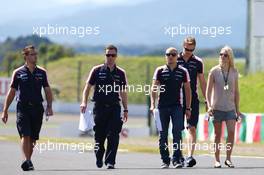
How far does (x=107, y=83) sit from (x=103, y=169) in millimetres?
1301

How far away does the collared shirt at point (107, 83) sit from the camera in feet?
52.6

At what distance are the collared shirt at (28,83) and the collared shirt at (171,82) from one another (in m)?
1.81

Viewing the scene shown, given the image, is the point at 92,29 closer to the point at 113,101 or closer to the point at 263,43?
the point at 113,101

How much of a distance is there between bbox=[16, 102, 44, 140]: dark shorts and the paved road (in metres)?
0.57

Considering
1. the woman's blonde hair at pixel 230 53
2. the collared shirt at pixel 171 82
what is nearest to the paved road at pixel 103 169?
the collared shirt at pixel 171 82

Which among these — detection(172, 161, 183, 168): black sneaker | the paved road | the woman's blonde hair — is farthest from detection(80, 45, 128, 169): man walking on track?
the woman's blonde hair

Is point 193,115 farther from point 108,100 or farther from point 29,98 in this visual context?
point 29,98

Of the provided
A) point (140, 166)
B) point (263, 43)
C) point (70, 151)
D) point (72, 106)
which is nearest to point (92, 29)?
point (70, 151)

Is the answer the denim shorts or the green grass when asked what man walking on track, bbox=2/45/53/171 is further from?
the green grass

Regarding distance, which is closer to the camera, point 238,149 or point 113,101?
point 113,101

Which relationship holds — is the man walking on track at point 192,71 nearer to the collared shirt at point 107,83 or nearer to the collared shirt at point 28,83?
the collared shirt at point 107,83

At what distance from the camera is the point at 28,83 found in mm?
15953

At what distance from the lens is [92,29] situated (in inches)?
945

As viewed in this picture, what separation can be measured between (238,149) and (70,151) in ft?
13.9
